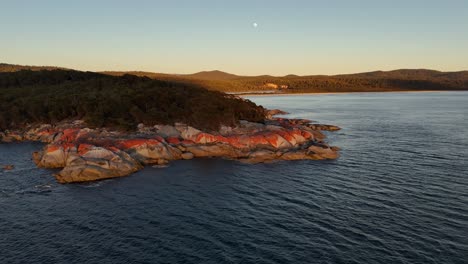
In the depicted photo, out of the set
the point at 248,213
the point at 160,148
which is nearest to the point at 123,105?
the point at 160,148

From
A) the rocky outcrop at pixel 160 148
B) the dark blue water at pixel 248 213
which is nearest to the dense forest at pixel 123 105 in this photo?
the rocky outcrop at pixel 160 148

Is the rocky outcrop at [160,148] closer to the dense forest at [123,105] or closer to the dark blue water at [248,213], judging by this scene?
the dark blue water at [248,213]

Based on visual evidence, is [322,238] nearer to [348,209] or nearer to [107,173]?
[348,209]

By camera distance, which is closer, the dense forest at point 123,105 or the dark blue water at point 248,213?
the dark blue water at point 248,213

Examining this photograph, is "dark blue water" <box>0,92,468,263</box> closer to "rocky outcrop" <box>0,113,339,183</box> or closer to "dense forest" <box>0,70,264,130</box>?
"rocky outcrop" <box>0,113,339,183</box>

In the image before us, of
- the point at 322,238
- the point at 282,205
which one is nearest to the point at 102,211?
the point at 282,205
